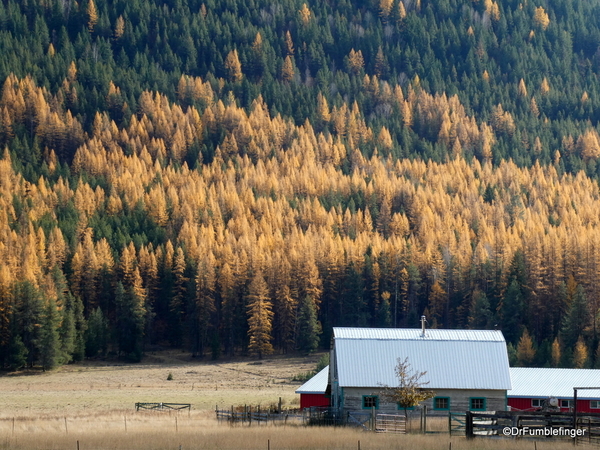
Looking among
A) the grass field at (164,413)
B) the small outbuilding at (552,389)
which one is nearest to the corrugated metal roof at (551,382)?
the small outbuilding at (552,389)

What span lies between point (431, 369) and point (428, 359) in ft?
2.34

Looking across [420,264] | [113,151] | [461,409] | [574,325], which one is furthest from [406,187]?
[461,409]

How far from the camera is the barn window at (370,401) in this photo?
54812mm

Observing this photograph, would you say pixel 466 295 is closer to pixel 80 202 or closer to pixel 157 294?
pixel 157 294

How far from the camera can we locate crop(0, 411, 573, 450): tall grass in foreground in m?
39.7

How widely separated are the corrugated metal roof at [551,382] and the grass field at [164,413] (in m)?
15.9

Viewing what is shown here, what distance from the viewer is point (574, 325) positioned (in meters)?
104

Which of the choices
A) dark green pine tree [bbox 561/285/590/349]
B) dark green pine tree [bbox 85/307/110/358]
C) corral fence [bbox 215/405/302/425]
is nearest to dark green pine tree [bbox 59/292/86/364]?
dark green pine tree [bbox 85/307/110/358]

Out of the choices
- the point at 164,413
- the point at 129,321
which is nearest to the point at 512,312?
the point at 129,321

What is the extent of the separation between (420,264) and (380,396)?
3064 inches

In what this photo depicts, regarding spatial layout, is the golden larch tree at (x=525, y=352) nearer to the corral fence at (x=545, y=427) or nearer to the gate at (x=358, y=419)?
the gate at (x=358, y=419)

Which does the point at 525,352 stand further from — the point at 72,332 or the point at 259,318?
the point at 72,332

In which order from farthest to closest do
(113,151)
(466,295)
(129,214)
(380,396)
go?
(113,151)
(129,214)
(466,295)
(380,396)

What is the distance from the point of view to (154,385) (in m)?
90.6
